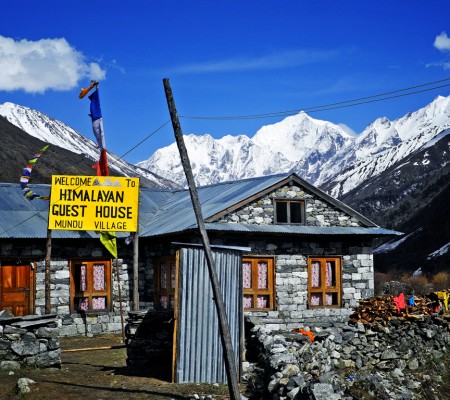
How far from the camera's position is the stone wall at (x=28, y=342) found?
56.6 feet

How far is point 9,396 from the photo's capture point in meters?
14.8

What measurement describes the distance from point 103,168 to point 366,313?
999cm

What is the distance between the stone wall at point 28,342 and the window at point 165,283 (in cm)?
736

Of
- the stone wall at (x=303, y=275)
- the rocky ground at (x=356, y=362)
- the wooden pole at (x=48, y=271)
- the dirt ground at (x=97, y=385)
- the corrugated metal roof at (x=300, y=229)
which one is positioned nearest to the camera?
the dirt ground at (x=97, y=385)

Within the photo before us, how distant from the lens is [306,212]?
25625 millimetres

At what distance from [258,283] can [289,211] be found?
2.79m

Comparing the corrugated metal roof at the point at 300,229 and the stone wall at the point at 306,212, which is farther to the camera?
the stone wall at the point at 306,212

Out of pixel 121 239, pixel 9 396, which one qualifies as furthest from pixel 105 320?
pixel 9 396

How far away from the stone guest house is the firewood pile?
70 centimetres

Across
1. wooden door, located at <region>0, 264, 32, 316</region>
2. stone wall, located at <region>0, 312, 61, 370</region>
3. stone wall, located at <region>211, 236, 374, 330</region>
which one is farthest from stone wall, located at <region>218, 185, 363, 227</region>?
stone wall, located at <region>0, 312, 61, 370</region>

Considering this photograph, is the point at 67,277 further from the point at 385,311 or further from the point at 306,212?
the point at 385,311

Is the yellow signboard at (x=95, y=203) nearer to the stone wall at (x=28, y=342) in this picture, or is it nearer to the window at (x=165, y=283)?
the window at (x=165, y=283)

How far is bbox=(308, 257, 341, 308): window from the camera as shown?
82.7ft

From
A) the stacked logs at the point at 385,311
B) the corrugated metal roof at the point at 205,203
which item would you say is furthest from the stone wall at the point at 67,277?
the stacked logs at the point at 385,311
